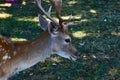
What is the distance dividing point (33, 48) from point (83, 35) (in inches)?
99.2

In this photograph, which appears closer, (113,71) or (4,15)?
(113,71)

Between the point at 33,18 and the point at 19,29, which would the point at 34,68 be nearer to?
the point at 19,29

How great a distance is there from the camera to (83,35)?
289 inches

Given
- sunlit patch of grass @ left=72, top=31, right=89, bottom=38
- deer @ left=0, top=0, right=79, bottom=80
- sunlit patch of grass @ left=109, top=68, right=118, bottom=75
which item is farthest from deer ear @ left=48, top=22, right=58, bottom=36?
sunlit patch of grass @ left=72, top=31, right=89, bottom=38

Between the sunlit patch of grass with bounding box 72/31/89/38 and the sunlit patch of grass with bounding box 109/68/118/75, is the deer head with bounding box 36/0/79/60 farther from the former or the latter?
the sunlit patch of grass with bounding box 72/31/89/38

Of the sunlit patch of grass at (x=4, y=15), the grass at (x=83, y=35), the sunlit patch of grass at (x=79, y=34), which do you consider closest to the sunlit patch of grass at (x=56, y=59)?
the grass at (x=83, y=35)

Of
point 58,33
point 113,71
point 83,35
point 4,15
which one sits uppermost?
point 58,33

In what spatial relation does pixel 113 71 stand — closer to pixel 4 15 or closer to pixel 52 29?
pixel 52 29

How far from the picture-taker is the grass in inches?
236

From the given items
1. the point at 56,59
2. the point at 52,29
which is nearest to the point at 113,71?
the point at 56,59

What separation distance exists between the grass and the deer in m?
0.94

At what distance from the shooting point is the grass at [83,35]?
19.7 ft

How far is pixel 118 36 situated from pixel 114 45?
0.43 metres

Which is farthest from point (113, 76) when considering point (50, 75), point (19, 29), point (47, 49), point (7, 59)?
point (19, 29)
